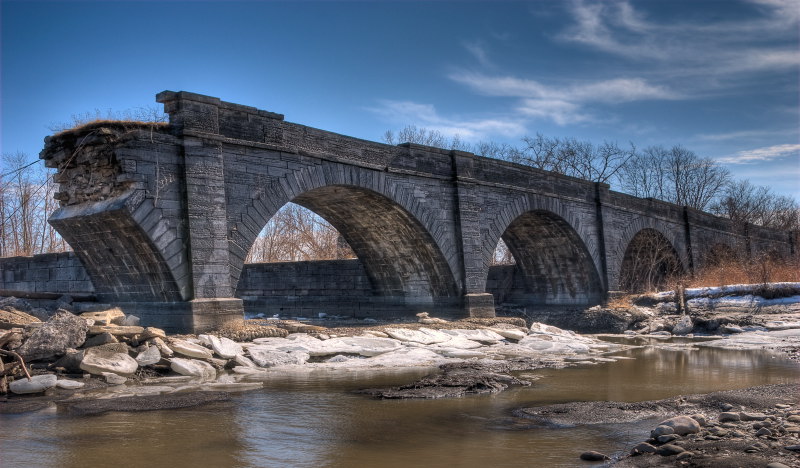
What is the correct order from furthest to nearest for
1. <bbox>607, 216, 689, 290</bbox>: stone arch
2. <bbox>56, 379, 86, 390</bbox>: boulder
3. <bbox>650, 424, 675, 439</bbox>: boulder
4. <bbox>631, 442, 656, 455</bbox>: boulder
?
<bbox>607, 216, 689, 290</bbox>: stone arch, <bbox>56, 379, 86, 390</bbox>: boulder, <bbox>650, 424, 675, 439</bbox>: boulder, <bbox>631, 442, 656, 455</bbox>: boulder

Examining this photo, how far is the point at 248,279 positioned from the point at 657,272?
15083mm

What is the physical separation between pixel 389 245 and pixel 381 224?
70 centimetres

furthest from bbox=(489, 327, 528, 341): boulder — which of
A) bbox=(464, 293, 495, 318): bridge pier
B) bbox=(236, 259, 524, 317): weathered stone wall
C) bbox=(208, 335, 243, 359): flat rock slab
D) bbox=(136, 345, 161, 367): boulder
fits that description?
bbox=(136, 345, 161, 367): boulder

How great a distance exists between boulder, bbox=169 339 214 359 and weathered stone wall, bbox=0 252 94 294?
22.9ft

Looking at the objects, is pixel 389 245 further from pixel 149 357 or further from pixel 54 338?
pixel 54 338

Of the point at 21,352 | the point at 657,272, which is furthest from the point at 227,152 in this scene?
the point at 657,272

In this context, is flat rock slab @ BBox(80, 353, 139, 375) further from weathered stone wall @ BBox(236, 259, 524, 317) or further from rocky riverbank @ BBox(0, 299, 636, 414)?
weathered stone wall @ BBox(236, 259, 524, 317)

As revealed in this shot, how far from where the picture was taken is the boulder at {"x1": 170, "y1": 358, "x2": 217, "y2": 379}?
29.1 feet

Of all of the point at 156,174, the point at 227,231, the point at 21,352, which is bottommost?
the point at 21,352

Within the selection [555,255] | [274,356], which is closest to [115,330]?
[274,356]

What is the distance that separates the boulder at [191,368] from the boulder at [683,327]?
11.1 meters

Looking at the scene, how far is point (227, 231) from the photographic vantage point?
1178cm

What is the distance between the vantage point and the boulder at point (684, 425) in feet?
17.0

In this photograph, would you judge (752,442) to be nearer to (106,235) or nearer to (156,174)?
(156,174)
